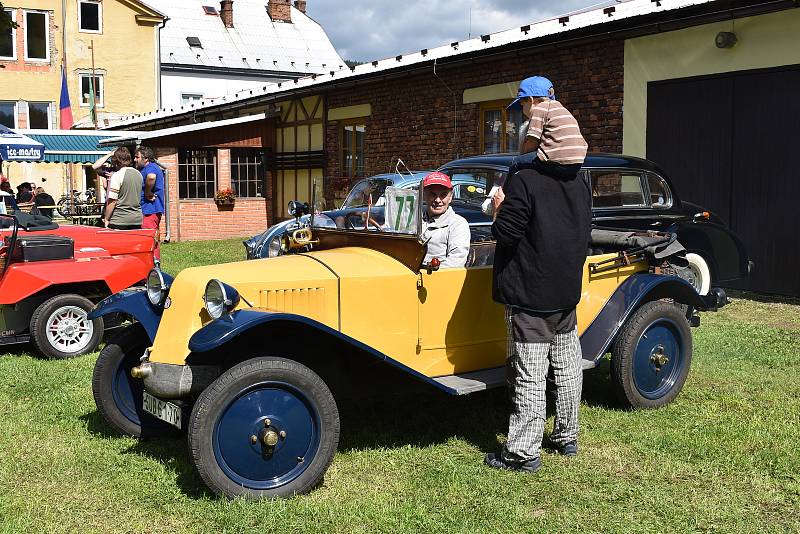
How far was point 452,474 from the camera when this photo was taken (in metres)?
4.03

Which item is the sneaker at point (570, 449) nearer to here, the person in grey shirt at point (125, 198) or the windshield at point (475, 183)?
the windshield at point (475, 183)

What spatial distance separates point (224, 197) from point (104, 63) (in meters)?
17.0

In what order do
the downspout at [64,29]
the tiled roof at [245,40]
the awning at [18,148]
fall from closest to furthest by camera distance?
1. the awning at [18,148]
2. the downspout at [64,29]
3. the tiled roof at [245,40]

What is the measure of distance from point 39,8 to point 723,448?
1394 inches

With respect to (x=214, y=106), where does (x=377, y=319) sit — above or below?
below

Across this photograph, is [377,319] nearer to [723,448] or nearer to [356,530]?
[356,530]

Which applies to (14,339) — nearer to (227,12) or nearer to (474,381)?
(474,381)

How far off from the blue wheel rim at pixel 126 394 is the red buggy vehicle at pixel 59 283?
2.13 meters

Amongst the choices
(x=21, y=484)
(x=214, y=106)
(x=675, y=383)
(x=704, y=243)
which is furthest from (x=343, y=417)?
(x=214, y=106)

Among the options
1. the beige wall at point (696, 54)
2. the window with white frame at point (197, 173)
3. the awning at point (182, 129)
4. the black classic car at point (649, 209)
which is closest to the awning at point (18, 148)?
the awning at point (182, 129)

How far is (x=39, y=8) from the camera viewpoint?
109ft

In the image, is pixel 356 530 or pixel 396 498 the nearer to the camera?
pixel 356 530

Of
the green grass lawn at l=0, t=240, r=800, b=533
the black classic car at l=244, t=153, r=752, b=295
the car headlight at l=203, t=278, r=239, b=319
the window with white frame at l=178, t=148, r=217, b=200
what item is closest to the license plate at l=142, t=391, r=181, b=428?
the green grass lawn at l=0, t=240, r=800, b=533

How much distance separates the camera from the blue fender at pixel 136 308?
4348 millimetres
